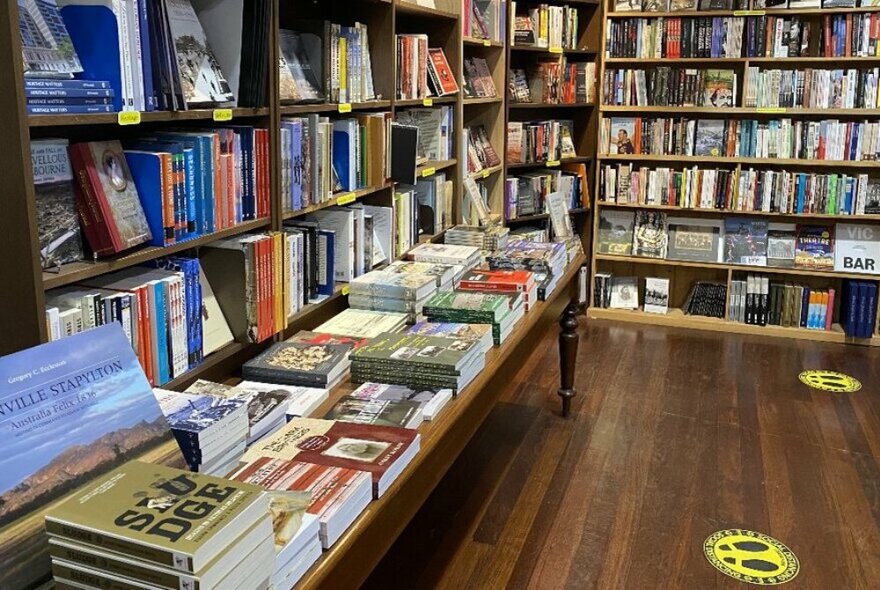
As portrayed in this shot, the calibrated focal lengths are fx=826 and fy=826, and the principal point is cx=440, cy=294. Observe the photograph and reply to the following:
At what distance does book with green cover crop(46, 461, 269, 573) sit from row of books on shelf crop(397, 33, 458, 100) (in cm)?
214

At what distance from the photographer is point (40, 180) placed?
1.54 m

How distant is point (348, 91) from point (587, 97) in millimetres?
2815

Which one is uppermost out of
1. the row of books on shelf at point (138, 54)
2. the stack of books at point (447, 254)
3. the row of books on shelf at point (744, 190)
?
the row of books on shelf at point (138, 54)

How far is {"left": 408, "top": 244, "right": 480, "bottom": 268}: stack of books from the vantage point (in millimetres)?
3071

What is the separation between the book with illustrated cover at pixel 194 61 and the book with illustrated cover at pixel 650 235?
368cm

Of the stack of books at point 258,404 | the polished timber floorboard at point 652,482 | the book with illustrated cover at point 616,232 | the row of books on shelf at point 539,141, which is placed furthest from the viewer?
the book with illustrated cover at point 616,232

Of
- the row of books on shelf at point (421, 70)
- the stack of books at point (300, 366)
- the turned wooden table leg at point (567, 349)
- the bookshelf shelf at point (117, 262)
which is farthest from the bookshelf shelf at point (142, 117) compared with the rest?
the turned wooden table leg at point (567, 349)

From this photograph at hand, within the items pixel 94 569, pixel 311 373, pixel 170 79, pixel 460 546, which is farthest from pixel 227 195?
pixel 460 546

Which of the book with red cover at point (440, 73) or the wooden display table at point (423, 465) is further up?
the book with red cover at point (440, 73)

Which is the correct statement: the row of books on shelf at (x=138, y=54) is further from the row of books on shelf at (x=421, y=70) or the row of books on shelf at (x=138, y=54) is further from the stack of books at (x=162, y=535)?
the row of books on shelf at (x=421, y=70)

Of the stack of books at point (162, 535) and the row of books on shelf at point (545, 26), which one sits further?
the row of books on shelf at point (545, 26)

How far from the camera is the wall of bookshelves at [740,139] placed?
472cm

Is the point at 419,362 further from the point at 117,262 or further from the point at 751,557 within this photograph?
the point at 751,557

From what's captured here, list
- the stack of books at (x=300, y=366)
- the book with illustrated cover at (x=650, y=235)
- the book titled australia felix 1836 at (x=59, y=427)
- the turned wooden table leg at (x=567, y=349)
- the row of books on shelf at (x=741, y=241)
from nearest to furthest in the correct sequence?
1. the book titled australia felix 1836 at (x=59, y=427)
2. the stack of books at (x=300, y=366)
3. the turned wooden table leg at (x=567, y=349)
4. the row of books on shelf at (x=741, y=241)
5. the book with illustrated cover at (x=650, y=235)
